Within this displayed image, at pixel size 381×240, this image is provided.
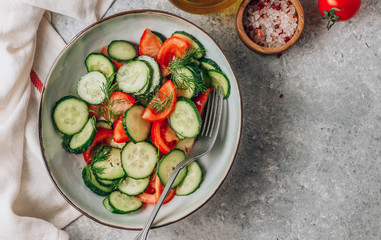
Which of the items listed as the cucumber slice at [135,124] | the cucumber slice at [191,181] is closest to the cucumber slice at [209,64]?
the cucumber slice at [135,124]

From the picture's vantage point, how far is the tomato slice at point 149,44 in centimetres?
150

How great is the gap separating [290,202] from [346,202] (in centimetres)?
28

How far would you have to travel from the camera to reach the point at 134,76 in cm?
145

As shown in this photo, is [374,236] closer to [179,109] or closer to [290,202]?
[290,202]

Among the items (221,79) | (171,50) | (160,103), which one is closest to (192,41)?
(171,50)

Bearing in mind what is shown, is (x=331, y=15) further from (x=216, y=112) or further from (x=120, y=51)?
(x=120, y=51)

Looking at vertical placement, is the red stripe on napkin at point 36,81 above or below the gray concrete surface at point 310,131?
above

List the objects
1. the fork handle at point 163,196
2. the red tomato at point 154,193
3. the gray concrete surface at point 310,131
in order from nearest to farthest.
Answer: the fork handle at point 163,196
the red tomato at point 154,193
the gray concrete surface at point 310,131

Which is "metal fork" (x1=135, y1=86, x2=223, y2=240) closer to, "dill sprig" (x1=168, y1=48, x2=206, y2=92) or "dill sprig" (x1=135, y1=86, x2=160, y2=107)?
"dill sprig" (x1=168, y1=48, x2=206, y2=92)

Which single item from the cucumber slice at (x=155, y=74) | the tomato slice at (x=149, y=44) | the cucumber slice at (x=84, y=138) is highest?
the tomato slice at (x=149, y=44)

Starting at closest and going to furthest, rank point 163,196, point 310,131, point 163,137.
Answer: point 163,196, point 163,137, point 310,131

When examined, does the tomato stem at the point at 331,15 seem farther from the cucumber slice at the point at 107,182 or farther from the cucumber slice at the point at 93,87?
the cucumber slice at the point at 107,182

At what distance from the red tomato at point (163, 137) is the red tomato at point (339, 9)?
2.84 ft

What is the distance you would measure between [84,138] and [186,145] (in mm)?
460
